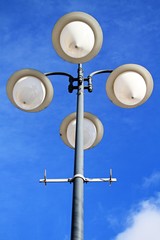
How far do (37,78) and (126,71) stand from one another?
1238 mm

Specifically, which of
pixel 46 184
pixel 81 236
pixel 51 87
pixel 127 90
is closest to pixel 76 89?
pixel 51 87

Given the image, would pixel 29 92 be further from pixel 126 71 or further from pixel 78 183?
pixel 78 183

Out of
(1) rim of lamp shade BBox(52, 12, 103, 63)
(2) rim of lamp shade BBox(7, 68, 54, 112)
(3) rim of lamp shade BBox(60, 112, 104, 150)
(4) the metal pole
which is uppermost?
(1) rim of lamp shade BBox(52, 12, 103, 63)

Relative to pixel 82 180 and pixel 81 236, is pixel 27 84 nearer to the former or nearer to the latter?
pixel 82 180

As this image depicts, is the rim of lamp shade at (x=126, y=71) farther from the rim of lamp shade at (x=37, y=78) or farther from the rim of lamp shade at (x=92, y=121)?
the rim of lamp shade at (x=37, y=78)

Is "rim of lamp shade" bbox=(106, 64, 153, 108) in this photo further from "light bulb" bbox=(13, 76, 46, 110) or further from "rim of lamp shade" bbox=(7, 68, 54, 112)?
"light bulb" bbox=(13, 76, 46, 110)

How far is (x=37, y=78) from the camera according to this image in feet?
18.9

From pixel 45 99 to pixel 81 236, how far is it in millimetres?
2267

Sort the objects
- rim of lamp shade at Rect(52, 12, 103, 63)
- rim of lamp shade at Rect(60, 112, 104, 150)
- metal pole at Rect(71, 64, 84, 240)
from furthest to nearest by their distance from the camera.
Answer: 1. rim of lamp shade at Rect(60, 112, 104, 150)
2. rim of lamp shade at Rect(52, 12, 103, 63)
3. metal pole at Rect(71, 64, 84, 240)

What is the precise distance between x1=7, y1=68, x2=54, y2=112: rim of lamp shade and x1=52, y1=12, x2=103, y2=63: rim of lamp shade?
41 centimetres

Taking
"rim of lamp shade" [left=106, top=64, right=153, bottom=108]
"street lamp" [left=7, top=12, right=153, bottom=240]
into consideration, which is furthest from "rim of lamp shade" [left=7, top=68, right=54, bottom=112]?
"rim of lamp shade" [left=106, top=64, right=153, bottom=108]

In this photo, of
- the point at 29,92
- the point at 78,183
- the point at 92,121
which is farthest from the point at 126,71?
the point at 78,183

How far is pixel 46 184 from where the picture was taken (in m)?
5.21

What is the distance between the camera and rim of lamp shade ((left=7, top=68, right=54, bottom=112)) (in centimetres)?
574
